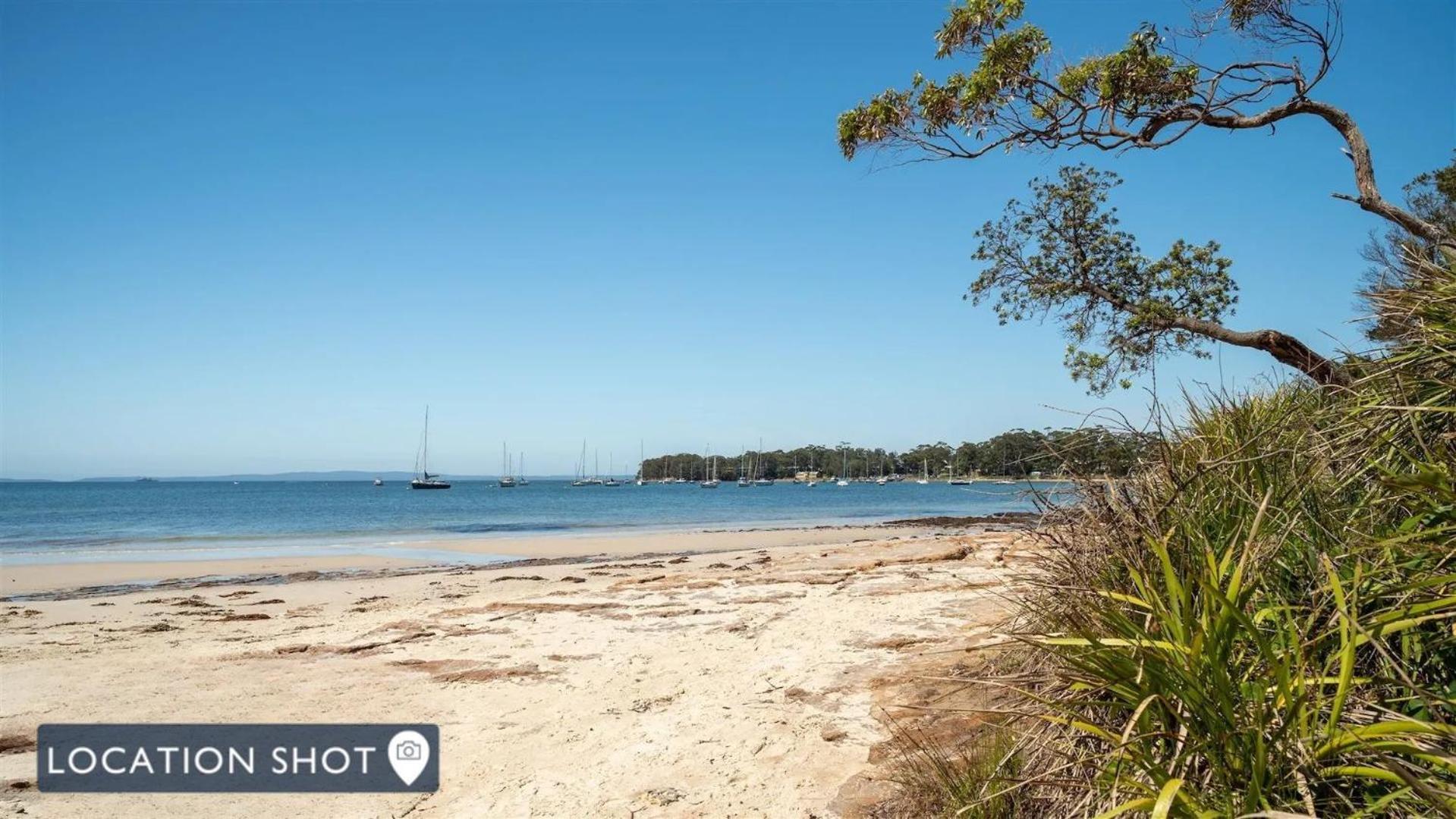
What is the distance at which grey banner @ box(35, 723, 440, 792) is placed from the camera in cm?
545

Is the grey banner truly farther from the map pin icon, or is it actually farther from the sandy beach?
the sandy beach

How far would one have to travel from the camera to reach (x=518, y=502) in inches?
2928

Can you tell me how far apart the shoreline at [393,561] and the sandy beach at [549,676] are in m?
2.32

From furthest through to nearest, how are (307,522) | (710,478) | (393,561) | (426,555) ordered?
(710,478)
(307,522)
(426,555)
(393,561)

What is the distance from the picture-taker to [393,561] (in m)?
22.3

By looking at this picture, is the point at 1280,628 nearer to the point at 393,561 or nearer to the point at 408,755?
the point at 408,755

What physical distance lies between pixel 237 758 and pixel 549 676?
8.79 ft

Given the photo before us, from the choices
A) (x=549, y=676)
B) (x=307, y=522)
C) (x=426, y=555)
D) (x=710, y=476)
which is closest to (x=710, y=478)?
(x=710, y=476)

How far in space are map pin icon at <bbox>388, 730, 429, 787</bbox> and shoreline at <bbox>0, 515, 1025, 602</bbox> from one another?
44.7 ft

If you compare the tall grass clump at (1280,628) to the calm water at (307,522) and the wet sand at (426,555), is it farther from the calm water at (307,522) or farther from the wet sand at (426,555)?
the wet sand at (426,555)

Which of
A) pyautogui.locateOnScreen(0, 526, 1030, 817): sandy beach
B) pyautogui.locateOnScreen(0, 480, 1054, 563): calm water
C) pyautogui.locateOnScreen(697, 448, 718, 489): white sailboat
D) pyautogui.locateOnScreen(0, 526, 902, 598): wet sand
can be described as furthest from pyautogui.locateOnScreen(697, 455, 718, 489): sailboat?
pyautogui.locateOnScreen(0, 526, 1030, 817): sandy beach

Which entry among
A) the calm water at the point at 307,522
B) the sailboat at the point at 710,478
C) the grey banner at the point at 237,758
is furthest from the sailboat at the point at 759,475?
the grey banner at the point at 237,758

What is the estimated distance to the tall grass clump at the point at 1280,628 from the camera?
2266 millimetres

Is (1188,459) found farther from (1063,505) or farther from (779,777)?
(779,777)
